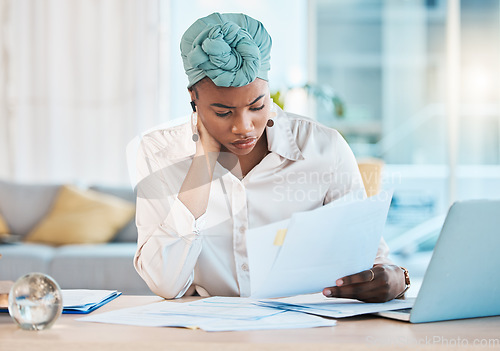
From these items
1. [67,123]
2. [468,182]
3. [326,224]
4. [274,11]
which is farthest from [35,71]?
[326,224]

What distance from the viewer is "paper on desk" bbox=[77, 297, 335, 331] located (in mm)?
881

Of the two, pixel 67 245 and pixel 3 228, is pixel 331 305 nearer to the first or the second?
pixel 67 245

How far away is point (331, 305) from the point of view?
107 centimetres

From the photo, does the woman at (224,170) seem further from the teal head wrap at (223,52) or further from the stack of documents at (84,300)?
the stack of documents at (84,300)

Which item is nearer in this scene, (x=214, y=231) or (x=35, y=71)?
(x=214, y=231)

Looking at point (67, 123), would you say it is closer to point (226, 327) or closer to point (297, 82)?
point (297, 82)

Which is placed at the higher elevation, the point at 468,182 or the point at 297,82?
the point at 297,82

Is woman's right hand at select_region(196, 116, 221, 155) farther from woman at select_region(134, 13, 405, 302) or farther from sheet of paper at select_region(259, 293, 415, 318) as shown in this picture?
sheet of paper at select_region(259, 293, 415, 318)

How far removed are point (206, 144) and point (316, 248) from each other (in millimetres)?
593

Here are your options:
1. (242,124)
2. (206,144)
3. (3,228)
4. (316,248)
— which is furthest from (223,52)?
(3,228)

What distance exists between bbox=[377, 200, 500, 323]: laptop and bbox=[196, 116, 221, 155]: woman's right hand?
73 centimetres

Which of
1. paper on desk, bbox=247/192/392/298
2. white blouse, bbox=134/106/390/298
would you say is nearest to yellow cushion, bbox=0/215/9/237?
white blouse, bbox=134/106/390/298

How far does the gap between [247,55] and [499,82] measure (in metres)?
4.52

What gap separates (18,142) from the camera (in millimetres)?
4961
